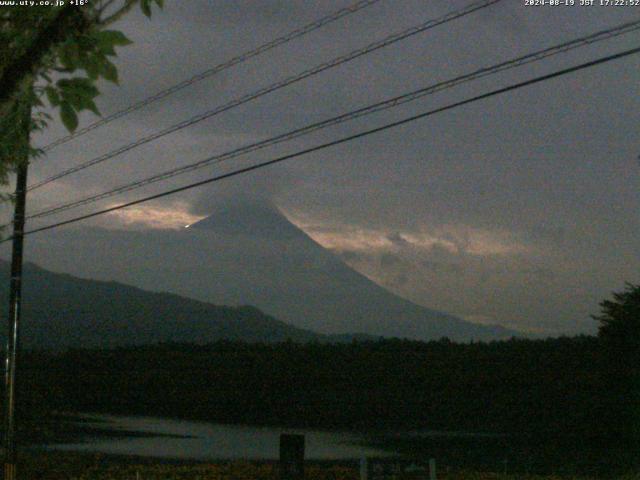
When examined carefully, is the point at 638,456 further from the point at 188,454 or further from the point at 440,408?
the point at 440,408

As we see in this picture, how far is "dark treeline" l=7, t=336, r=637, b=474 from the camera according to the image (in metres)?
43.6

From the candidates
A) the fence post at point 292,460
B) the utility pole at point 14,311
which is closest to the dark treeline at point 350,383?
the utility pole at point 14,311

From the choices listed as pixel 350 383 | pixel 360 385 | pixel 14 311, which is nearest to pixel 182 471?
pixel 14 311

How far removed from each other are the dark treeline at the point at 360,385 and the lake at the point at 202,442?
2.84 metres

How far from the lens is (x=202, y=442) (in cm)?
3325

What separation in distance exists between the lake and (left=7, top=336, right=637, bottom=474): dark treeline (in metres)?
2.84

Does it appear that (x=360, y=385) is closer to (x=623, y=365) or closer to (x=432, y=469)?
(x=623, y=365)

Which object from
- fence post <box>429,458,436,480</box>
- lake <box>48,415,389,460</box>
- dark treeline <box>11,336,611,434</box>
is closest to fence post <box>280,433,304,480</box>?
fence post <box>429,458,436,480</box>

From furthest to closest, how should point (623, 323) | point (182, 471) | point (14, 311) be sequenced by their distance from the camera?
point (623, 323) → point (182, 471) → point (14, 311)

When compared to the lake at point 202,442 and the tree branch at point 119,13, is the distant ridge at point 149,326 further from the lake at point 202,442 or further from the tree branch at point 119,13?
the tree branch at point 119,13

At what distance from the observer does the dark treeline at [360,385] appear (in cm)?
4359

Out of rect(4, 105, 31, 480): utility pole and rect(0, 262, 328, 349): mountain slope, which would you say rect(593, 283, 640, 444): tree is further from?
rect(0, 262, 328, 349): mountain slope

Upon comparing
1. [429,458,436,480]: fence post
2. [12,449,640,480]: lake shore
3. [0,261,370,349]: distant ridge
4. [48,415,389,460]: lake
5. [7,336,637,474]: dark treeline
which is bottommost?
[12,449,640,480]: lake shore

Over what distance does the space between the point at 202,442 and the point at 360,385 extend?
23.4 metres
